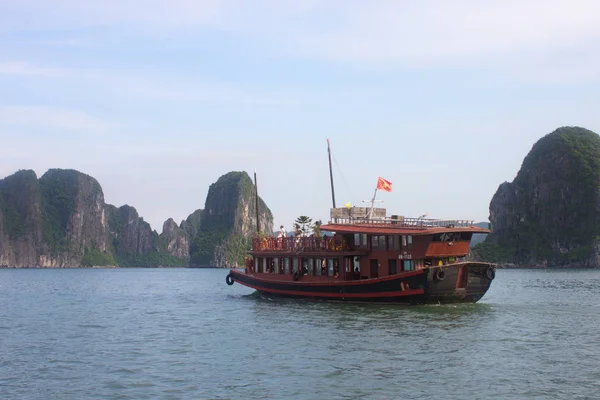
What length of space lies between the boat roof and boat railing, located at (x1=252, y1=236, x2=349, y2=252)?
34.9 inches

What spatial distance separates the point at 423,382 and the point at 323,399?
3.01m

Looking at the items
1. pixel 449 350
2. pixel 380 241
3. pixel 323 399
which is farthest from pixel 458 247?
pixel 323 399

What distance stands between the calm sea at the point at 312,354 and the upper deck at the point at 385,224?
152 inches

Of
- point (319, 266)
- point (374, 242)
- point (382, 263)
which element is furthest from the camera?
point (319, 266)

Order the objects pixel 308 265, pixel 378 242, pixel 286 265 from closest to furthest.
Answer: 1. pixel 378 242
2. pixel 308 265
3. pixel 286 265

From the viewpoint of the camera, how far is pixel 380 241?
35469 mm

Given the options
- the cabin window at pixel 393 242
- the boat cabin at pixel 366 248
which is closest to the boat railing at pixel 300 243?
the boat cabin at pixel 366 248

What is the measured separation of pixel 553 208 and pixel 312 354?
154m

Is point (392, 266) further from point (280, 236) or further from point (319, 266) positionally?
point (280, 236)

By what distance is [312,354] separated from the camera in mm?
21938

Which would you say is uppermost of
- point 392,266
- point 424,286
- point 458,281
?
point 392,266

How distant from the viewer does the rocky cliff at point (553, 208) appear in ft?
509

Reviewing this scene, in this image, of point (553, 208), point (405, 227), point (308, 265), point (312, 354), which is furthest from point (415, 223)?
point (553, 208)

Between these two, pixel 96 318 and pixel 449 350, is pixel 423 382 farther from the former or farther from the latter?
pixel 96 318
